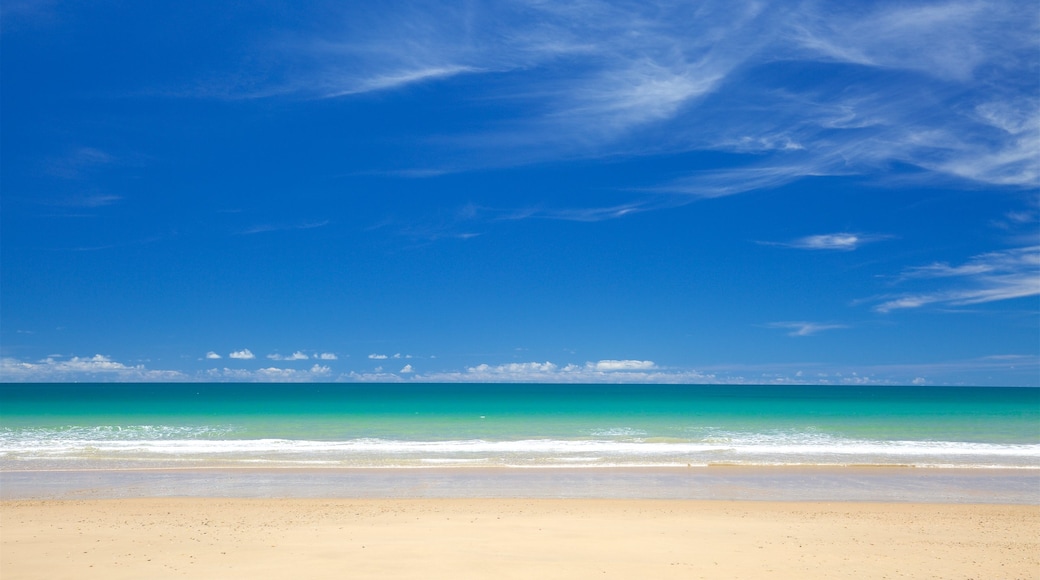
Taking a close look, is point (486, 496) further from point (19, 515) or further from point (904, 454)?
point (904, 454)

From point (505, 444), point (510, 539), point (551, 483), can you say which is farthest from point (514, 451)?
point (510, 539)

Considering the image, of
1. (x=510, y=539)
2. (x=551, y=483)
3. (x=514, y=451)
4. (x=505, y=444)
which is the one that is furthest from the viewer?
(x=505, y=444)

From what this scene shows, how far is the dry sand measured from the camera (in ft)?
27.7

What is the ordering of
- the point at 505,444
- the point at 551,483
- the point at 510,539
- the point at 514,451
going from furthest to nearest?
the point at 505,444
the point at 514,451
the point at 551,483
the point at 510,539

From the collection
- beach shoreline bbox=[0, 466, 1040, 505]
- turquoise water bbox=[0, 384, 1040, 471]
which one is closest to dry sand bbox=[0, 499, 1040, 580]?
beach shoreline bbox=[0, 466, 1040, 505]

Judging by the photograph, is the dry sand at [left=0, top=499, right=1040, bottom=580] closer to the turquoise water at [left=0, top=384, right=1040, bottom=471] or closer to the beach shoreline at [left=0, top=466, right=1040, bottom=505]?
the beach shoreline at [left=0, top=466, right=1040, bottom=505]

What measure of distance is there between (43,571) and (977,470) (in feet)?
69.5

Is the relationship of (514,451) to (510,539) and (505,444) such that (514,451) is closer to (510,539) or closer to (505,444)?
(505,444)

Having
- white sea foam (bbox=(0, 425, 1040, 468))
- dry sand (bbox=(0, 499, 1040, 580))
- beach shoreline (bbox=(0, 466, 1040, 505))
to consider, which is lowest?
dry sand (bbox=(0, 499, 1040, 580))

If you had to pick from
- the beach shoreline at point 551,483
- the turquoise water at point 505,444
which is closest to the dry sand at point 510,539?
the beach shoreline at point 551,483

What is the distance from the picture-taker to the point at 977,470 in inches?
712

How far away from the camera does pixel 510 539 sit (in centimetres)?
994

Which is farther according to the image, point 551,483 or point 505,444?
point 505,444

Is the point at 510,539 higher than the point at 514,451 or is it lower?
lower
